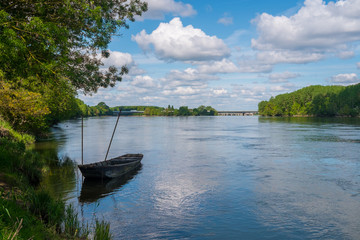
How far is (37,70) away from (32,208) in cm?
615

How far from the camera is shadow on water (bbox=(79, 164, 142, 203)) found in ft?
67.7

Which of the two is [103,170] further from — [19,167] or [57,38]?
[57,38]

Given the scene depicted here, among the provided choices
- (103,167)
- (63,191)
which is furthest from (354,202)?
(63,191)

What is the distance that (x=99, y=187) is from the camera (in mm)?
23266

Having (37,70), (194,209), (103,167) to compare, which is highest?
(37,70)

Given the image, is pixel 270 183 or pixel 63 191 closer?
pixel 63 191

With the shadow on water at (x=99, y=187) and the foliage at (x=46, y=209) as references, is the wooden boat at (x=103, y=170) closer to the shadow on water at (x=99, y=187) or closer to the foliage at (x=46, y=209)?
the shadow on water at (x=99, y=187)

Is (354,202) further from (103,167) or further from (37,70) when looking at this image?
(37,70)

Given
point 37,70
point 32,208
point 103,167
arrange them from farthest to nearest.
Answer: point 103,167 < point 37,70 < point 32,208

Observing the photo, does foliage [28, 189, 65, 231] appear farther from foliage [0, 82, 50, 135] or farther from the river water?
foliage [0, 82, 50, 135]

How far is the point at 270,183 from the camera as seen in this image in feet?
80.4

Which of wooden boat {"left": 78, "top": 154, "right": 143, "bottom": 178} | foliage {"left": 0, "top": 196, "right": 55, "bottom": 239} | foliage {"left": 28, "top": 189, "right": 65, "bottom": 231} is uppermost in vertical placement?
foliage {"left": 0, "top": 196, "right": 55, "bottom": 239}

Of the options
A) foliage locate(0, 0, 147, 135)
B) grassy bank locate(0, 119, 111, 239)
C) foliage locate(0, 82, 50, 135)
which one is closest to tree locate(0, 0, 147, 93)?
foliage locate(0, 0, 147, 135)

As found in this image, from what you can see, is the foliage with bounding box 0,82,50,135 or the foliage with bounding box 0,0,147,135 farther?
the foliage with bounding box 0,82,50,135
